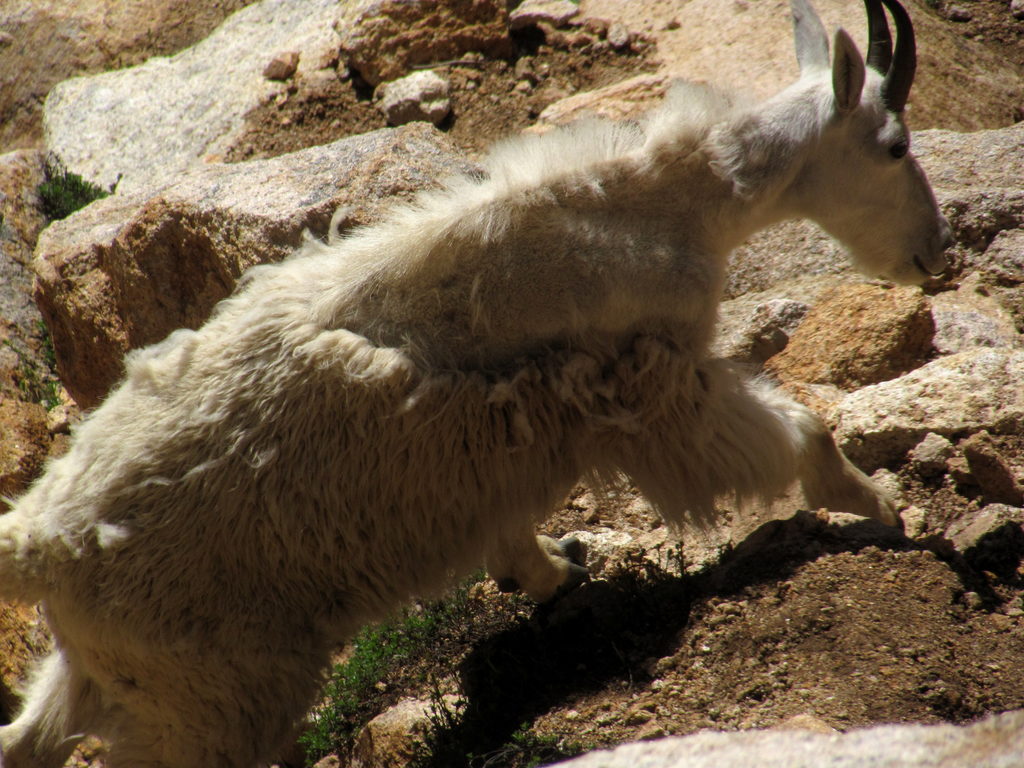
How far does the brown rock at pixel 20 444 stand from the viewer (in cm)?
657

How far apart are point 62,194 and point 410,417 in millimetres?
6552

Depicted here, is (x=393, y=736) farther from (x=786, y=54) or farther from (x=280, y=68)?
(x=280, y=68)

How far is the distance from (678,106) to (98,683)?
3.41 meters

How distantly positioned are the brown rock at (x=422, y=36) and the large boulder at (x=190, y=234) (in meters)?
3.19

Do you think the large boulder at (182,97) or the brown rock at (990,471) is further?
the large boulder at (182,97)

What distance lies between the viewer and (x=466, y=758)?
396 cm

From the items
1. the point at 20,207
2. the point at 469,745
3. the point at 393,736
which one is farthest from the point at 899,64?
the point at 20,207

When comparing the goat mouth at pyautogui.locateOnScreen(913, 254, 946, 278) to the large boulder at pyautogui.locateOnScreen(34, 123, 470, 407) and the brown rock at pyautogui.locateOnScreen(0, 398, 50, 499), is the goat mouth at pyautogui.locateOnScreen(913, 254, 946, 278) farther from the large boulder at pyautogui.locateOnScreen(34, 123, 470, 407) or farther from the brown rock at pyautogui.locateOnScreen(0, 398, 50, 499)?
the brown rock at pyautogui.locateOnScreen(0, 398, 50, 499)

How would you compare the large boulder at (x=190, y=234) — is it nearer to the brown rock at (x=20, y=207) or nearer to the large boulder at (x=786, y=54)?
the brown rock at (x=20, y=207)

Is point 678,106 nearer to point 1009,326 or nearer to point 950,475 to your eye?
point 950,475

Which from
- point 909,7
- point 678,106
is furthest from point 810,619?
point 909,7

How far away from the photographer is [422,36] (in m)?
9.16

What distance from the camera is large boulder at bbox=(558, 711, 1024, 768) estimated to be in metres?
1.79

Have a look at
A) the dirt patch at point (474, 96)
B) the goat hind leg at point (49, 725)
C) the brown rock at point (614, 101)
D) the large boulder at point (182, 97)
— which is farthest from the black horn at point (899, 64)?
the large boulder at point (182, 97)
